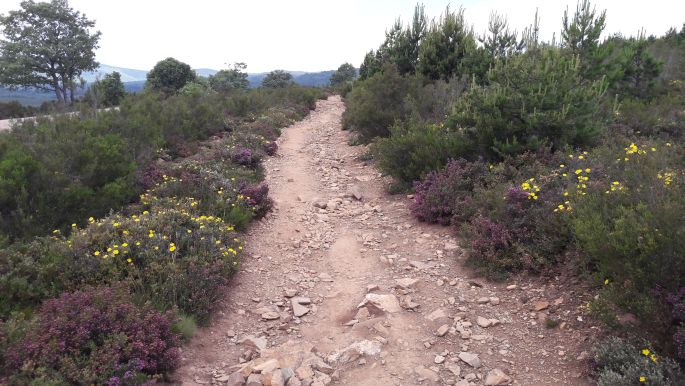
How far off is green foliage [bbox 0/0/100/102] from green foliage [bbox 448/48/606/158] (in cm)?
2914

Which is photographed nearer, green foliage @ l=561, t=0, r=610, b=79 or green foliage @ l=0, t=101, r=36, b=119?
green foliage @ l=561, t=0, r=610, b=79

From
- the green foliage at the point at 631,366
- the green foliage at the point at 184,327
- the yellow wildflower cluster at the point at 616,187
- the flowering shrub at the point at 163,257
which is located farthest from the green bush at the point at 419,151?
the green foliage at the point at 184,327

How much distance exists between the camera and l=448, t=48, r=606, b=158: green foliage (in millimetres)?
7480

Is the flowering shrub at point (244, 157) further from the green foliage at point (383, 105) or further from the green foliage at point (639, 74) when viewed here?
the green foliage at point (639, 74)

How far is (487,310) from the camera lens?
470 cm

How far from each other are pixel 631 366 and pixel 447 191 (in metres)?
4.08

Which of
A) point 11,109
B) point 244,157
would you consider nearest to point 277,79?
point 11,109

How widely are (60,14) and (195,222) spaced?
3362cm

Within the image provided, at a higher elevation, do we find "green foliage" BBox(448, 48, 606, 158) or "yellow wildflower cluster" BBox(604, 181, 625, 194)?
"green foliage" BBox(448, 48, 606, 158)

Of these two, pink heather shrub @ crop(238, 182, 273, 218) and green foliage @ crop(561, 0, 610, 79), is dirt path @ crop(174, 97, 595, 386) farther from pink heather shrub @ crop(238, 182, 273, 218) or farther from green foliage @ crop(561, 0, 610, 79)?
green foliage @ crop(561, 0, 610, 79)

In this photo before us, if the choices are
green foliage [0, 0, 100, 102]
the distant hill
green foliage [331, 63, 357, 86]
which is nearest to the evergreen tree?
green foliage [0, 0, 100, 102]

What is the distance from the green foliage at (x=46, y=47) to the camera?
29.1 meters

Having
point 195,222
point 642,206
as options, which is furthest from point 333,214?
point 642,206

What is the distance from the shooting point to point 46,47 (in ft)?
96.7
